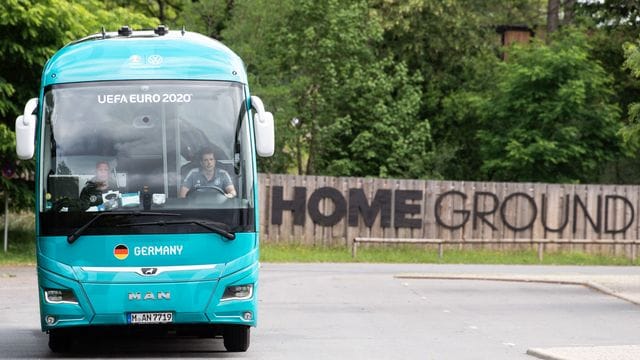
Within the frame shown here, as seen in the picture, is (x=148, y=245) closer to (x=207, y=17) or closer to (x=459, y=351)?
(x=459, y=351)

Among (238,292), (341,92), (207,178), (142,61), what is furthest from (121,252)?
(341,92)

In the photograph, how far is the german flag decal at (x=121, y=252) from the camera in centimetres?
1339

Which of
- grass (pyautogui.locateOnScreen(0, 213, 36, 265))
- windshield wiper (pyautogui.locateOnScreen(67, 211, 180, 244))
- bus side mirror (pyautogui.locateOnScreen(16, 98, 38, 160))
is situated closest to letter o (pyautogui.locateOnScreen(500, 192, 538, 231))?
grass (pyautogui.locateOnScreen(0, 213, 36, 265))

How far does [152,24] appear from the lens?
3603 centimetres

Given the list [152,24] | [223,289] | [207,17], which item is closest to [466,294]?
[223,289]

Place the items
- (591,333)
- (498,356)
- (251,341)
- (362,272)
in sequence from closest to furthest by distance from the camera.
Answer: (498,356)
(251,341)
(591,333)
(362,272)

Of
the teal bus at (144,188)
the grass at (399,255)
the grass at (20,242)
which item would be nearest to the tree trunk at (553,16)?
the grass at (399,255)

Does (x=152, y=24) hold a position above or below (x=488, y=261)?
above

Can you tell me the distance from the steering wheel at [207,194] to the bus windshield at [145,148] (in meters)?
0.01

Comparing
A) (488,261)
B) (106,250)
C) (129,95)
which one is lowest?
(488,261)

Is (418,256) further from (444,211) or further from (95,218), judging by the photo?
(95,218)

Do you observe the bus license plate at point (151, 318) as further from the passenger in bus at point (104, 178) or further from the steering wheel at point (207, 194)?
the passenger in bus at point (104, 178)

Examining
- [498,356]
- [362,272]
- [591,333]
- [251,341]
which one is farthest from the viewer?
[362,272]

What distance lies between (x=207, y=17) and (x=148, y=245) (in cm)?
3396
